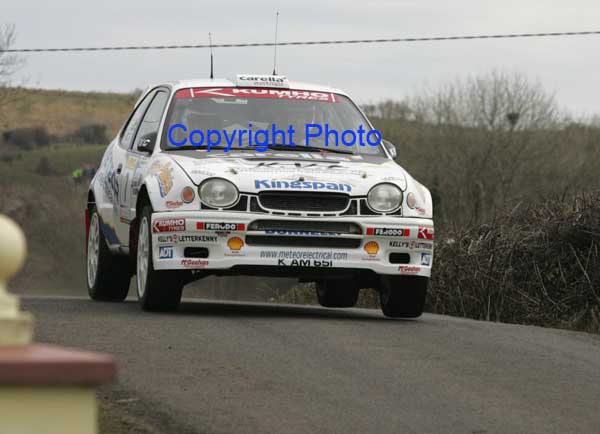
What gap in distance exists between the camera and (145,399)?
7066 mm

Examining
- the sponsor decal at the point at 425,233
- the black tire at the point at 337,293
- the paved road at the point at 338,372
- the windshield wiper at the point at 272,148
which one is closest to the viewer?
the paved road at the point at 338,372

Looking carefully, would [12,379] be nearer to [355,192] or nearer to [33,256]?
[355,192]

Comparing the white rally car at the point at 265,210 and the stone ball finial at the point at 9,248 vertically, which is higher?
the stone ball finial at the point at 9,248

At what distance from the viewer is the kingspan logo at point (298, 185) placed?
10523 mm

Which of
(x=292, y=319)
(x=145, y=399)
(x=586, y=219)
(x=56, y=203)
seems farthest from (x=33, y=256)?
(x=145, y=399)

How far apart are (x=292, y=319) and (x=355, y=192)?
3.30ft

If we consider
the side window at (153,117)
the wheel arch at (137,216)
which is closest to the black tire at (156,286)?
the wheel arch at (137,216)

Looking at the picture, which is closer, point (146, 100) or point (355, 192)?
point (355, 192)

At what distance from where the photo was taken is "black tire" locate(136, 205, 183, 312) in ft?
35.0

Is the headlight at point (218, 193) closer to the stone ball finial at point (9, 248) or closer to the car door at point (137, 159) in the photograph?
the car door at point (137, 159)

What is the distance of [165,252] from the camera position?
10.5 m

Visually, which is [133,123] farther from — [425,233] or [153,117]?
[425,233]

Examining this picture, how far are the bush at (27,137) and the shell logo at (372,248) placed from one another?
300 ft

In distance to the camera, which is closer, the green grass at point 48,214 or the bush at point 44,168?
the green grass at point 48,214
